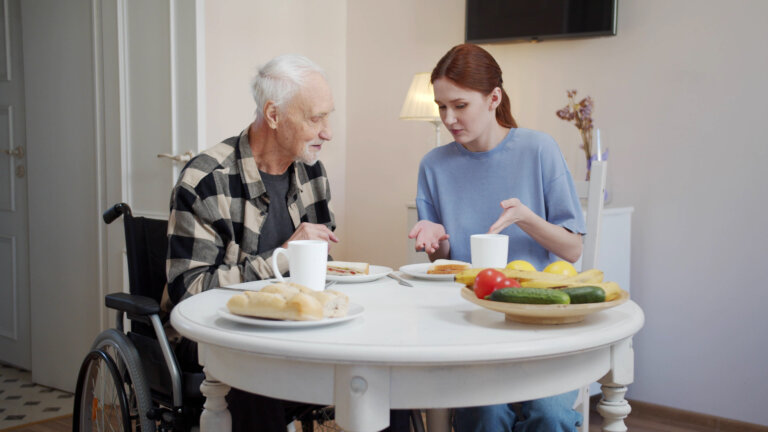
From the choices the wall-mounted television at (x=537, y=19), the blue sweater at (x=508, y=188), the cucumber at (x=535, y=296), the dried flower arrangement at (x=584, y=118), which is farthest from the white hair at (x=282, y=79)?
the wall-mounted television at (x=537, y=19)

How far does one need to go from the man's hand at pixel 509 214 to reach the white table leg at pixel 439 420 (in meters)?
0.43

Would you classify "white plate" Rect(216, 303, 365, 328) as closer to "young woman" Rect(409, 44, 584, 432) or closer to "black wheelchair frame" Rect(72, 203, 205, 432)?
"black wheelchair frame" Rect(72, 203, 205, 432)

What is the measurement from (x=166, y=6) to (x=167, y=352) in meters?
1.65

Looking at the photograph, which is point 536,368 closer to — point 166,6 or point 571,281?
point 571,281

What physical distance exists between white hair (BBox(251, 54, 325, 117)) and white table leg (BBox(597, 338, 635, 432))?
106 centimetres

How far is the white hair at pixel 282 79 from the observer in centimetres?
180

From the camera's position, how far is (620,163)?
295 centimetres

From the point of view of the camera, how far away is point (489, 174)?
1.94 m

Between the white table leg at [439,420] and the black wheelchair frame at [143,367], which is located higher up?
the black wheelchair frame at [143,367]

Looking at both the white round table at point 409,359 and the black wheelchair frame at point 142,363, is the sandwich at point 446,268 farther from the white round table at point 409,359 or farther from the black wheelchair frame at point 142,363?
the black wheelchair frame at point 142,363

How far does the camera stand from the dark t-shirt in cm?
178

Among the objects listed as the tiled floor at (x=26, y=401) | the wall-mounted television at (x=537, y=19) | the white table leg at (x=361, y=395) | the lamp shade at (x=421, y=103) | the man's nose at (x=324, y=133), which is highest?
the wall-mounted television at (x=537, y=19)

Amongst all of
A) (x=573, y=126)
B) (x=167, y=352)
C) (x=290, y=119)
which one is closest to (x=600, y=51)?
(x=573, y=126)

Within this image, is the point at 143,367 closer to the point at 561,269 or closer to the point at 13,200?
the point at 561,269
